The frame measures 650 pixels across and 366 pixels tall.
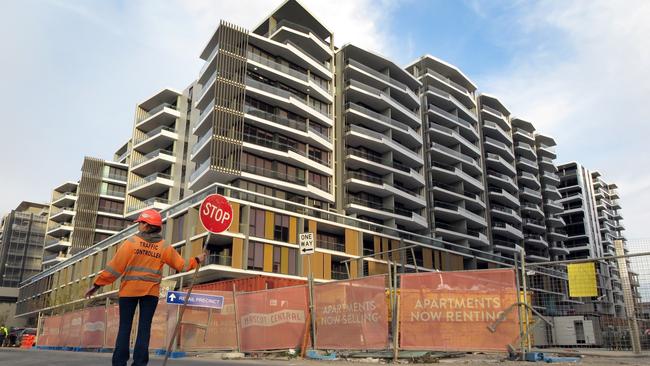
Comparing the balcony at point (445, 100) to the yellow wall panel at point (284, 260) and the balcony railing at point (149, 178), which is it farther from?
the balcony railing at point (149, 178)

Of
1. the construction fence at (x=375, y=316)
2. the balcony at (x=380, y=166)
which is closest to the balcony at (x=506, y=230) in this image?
the balcony at (x=380, y=166)

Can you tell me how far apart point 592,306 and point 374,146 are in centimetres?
4802

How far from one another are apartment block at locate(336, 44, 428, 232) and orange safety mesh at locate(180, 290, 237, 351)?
130 feet

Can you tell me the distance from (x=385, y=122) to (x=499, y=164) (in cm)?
2664

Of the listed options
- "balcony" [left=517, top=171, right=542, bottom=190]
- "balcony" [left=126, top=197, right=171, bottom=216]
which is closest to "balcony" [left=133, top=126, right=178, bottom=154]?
"balcony" [left=126, top=197, right=171, bottom=216]

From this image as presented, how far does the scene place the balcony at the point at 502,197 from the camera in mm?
74475

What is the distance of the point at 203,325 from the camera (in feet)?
46.1

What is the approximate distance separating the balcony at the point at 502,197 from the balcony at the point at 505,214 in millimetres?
773

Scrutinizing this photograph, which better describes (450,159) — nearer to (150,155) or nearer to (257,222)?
(257,222)

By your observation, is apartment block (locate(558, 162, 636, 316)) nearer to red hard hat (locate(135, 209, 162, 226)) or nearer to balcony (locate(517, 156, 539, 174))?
balcony (locate(517, 156, 539, 174))

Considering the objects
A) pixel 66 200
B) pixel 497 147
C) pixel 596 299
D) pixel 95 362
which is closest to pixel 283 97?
pixel 497 147

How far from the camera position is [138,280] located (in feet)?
17.1

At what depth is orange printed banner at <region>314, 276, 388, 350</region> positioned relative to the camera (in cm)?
1025

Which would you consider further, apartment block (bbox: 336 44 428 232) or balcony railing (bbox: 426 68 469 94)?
balcony railing (bbox: 426 68 469 94)
